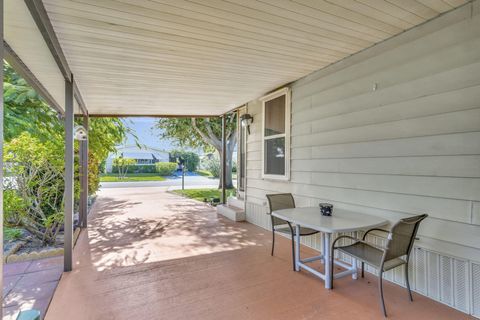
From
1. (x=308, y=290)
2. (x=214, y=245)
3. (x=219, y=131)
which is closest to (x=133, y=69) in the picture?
(x=214, y=245)

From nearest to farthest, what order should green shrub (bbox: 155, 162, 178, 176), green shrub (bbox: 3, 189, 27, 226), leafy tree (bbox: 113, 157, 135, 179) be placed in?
green shrub (bbox: 3, 189, 27, 226) < leafy tree (bbox: 113, 157, 135, 179) < green shrub (bbox: 155, 162, 178, 176)

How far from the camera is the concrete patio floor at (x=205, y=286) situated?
91.9 inches

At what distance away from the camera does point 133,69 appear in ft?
11.8

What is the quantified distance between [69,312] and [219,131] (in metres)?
9.68

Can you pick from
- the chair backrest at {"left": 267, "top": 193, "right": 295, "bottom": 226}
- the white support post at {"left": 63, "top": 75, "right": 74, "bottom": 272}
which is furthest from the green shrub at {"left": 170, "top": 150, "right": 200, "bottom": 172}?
the white support post at {"left": 63, "top": 75, "right": 74, "bottom": 272}

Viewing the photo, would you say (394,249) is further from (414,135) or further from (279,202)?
(279,202)

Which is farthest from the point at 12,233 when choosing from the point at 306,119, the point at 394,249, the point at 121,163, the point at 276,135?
the point at 121,163

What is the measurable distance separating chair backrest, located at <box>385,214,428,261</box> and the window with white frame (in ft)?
7.43

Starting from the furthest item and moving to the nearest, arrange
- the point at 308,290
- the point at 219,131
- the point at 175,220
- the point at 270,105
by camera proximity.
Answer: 1. the point at 219,131
2. the point at 175,220
3. the point at 270,105
4. the point at 308,290

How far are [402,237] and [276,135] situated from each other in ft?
9.63

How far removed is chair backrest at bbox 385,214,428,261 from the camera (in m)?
2.21

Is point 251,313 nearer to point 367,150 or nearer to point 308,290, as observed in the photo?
point 308,290

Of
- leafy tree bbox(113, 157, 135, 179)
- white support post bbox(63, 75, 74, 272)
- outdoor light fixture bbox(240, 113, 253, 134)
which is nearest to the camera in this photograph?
white support post bbox(63, 75, 74, 272)

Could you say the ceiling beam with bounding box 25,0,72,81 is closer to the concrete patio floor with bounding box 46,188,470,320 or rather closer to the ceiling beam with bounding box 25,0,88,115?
the ceiling beam with bounding box 25,0,88,115
